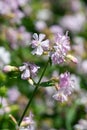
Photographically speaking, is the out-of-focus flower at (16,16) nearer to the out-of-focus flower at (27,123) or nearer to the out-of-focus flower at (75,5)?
the out-of-focus flower at (27,123)

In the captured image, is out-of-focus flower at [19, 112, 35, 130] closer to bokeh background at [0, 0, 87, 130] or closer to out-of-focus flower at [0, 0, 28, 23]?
bokeh background at [0, 0, 87, 130]

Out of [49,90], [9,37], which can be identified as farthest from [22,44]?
[49,90]

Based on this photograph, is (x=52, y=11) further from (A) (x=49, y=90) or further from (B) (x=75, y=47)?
(A) (x=49, y=90)

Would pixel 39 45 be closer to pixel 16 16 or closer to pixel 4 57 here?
pixel 4 57

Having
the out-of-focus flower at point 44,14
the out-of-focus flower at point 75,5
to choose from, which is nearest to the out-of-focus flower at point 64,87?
the out-of-focus flower at point 44,14

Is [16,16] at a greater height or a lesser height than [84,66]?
greater

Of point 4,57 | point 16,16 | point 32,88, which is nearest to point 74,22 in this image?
point 32,88

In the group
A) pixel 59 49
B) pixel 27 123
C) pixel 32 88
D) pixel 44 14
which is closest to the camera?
pixel 59 49
